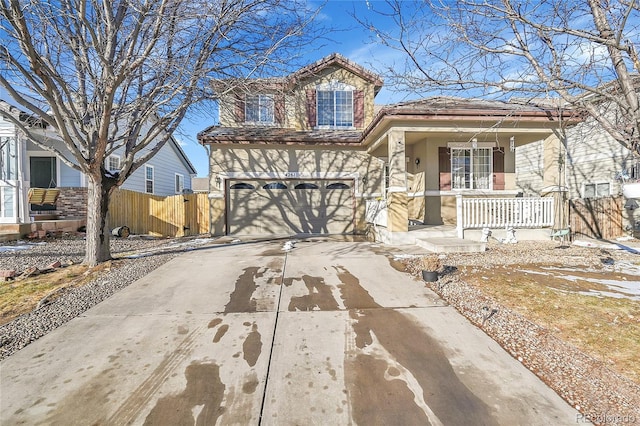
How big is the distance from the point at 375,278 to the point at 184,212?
1067 cm

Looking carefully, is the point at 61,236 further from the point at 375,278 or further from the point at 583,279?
→ the point at 583,279

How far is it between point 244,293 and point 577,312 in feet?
14.7

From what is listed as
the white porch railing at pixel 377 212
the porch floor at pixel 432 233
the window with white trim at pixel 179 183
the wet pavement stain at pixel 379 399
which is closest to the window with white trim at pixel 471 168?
the porch floor at pixel 432 233

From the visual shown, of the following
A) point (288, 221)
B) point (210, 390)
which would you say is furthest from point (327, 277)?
point (288, 221)

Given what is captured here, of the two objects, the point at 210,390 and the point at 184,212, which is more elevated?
the point at 184,212

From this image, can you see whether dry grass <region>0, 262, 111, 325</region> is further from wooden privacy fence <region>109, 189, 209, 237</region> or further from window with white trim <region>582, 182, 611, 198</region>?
window with white trim <region>582, 182, 611, 198</region>

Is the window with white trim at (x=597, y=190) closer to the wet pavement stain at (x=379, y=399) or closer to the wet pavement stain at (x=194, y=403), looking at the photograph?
the wet pavement stain at (x=379, y=399)

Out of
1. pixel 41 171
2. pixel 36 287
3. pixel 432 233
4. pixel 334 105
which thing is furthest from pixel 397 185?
pixel 41 171

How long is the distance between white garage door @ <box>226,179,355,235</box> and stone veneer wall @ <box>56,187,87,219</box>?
→ 6199mm

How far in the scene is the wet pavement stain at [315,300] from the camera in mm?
4049

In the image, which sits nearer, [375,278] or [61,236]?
[375,278]

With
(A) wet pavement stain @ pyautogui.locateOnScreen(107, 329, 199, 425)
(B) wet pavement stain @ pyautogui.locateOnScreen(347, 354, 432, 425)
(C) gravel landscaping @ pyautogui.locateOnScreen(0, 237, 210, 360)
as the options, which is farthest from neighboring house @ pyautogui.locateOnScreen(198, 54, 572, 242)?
(A) wet pavement stain @ pyautogui.locateOnScreen(107, 329, 199, 425)

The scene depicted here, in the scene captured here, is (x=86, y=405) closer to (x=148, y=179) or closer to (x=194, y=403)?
(x=194, y=403)

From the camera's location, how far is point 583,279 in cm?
515
